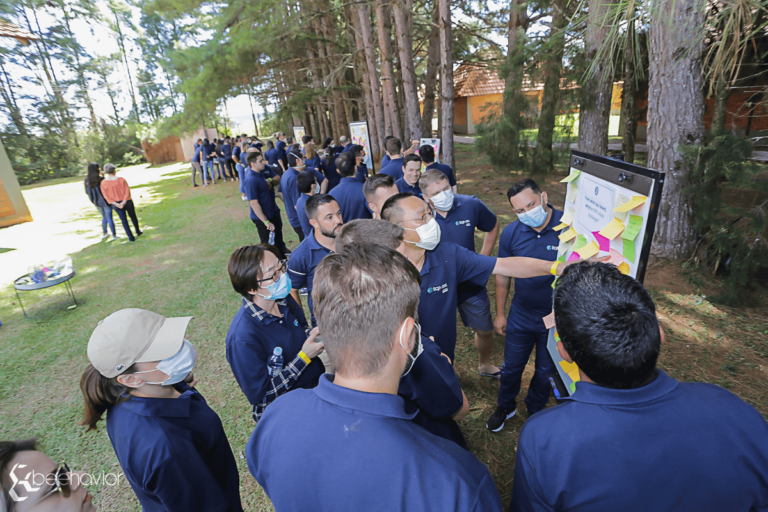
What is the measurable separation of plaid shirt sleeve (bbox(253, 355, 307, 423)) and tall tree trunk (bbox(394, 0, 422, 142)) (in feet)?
26.7

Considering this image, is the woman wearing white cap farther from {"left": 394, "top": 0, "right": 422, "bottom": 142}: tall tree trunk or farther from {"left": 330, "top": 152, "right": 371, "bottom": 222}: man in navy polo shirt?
{"left": 394, "top": 0, "right": 422, "bottom": 142}: tall tree trunk

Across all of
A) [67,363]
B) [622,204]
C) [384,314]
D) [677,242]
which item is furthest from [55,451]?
[677,242]

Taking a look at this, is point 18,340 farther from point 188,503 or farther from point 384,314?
point 384,314

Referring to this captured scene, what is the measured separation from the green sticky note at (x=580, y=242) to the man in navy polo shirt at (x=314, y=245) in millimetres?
1742

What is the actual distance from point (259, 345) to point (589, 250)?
1.84 meters

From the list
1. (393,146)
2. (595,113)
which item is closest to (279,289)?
(393,146)

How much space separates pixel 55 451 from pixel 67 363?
5.70 ft

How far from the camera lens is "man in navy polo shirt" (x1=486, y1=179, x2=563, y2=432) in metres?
2.73

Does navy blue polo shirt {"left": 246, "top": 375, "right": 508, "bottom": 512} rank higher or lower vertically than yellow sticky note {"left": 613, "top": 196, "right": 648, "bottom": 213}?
lower

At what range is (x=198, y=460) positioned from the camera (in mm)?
1603

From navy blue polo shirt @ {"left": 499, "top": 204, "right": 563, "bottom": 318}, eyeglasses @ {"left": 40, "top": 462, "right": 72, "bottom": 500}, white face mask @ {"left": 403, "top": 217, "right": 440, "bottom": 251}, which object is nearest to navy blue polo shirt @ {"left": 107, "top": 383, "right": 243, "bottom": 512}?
eyeglasses @ {"left": 40, "top": 462, "right": 72, "bottom": 500}

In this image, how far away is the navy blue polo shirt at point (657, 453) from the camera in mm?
1004

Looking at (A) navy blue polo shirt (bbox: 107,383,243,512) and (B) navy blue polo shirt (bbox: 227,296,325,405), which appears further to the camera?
(B) navy blue polo shirt (bbox: 227,296,325,405)

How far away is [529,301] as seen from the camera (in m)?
2.74
